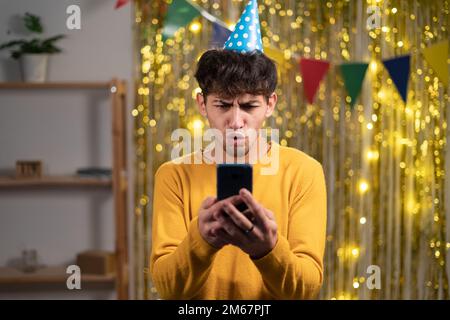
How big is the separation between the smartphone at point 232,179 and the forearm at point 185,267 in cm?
6

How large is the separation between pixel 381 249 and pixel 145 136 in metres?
1.04

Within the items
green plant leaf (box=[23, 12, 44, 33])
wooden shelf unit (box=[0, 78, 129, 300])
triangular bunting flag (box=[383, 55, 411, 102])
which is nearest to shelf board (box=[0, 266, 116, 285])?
wooden shelf unit (box=[0, 78, 129, 300])

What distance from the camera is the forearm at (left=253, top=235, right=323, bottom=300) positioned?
3.44 ft

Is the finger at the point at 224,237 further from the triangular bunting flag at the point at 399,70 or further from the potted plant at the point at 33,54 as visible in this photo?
the potted plant at the point at 33,54

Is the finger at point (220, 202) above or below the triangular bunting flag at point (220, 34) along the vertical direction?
below

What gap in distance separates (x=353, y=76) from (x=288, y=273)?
1700mm

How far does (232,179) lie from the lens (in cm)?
103

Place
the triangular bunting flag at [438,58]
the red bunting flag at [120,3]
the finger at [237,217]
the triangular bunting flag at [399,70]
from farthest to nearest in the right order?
the red bunting flag at [120,3] < the triangular bunting flag at [399,70] < the triangular bunting flag at [438,58] < the finger at [237,217]

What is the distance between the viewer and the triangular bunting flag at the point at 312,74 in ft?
8.49

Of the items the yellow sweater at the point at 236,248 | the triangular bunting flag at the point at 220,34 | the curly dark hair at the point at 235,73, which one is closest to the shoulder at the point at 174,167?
the yellow sweater at the point at 236,248

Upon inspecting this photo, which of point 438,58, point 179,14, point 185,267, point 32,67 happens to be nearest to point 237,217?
point 185,267

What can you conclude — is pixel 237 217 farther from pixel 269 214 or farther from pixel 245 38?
pixel 245 38

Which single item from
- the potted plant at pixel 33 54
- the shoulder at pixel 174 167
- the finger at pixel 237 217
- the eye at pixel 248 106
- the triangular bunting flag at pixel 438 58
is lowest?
the finger at pixel 237 217

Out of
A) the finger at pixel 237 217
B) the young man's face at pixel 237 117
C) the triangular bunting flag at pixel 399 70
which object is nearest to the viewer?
the finger at pixel 237 217
